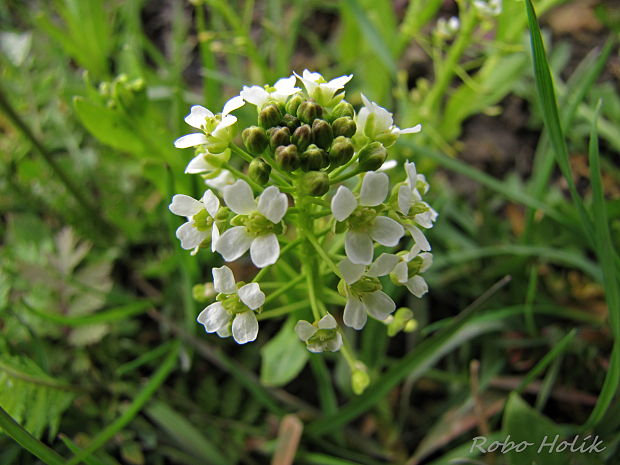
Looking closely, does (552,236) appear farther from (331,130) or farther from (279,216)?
(279,216)

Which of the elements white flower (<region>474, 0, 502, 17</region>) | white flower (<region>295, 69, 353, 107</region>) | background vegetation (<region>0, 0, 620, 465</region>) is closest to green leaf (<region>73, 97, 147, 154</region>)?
background vegetation (<region>0, 0, 620, 465</region>)

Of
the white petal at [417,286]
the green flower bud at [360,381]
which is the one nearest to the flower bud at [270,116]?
the white petal at [417,286]

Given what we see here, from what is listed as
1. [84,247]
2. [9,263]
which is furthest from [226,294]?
[9,263]

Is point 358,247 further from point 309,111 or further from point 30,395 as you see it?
point 30,395

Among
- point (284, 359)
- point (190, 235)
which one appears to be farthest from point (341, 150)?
point (284, 359)

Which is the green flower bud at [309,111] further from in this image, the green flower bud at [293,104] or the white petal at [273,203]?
the white petal at [273,203]
